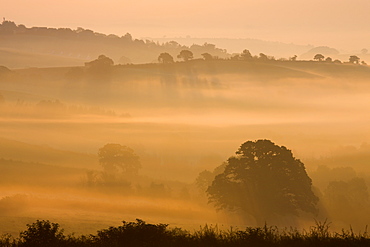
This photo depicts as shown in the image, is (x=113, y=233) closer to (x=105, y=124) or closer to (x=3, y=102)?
(x=105, y=124)

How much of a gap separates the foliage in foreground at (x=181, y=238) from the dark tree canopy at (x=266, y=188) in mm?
38266

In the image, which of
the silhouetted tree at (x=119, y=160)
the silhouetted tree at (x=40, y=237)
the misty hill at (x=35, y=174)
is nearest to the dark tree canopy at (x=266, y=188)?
the misty hill at (x=35, y=174)

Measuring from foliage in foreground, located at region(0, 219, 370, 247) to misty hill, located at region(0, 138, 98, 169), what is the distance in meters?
68.0

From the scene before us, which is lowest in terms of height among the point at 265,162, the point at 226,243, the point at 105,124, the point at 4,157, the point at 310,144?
the point at 226,243

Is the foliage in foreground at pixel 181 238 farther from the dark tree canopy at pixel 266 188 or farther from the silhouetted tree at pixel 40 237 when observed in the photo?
the dark tree canopy at pixel 266 188

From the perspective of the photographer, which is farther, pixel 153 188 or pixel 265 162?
pixel 153 188

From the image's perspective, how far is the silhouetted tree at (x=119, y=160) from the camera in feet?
261

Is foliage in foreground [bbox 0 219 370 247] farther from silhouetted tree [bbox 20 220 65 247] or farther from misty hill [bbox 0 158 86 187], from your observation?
misty hill [bbox 0 158 86 187]

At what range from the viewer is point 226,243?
1520 centimetres

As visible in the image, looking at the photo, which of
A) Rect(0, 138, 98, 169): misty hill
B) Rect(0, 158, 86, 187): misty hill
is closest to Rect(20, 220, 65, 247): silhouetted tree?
Rect(0, 158, 86, 187): misty hill

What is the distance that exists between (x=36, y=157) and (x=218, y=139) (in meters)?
82.0

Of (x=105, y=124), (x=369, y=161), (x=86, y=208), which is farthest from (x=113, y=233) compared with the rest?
(x=105, y=124)

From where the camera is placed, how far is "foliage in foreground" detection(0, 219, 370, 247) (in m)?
15.1

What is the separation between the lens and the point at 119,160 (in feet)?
267
